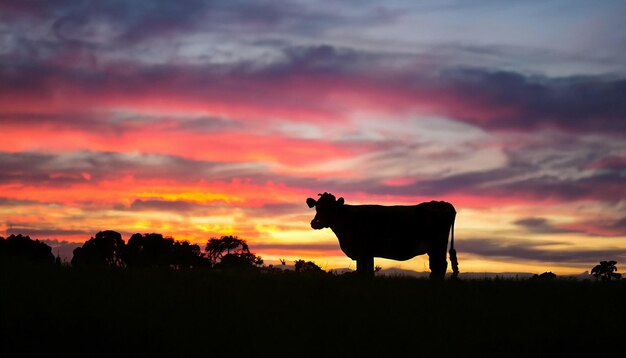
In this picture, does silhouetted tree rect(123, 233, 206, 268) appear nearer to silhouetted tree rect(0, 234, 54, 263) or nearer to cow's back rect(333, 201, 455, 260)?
silhouetted tree rect(0, 234, 54, 263)

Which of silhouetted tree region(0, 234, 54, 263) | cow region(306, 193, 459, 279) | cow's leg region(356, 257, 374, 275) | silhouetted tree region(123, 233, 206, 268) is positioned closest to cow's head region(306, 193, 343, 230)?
cow region(306, 193, 459, 279)

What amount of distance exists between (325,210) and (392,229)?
2586 mm

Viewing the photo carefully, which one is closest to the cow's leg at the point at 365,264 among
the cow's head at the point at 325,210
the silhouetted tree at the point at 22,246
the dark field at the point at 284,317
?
the cow's head at the point at 325,210

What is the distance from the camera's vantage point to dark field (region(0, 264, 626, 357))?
1231cm

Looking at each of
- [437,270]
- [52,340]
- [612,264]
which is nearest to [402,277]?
[437,270]

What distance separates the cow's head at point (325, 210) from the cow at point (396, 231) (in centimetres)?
5

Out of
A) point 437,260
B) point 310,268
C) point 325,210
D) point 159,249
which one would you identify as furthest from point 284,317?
point 159,249

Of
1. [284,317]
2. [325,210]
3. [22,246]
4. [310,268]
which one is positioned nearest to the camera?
[284,317]

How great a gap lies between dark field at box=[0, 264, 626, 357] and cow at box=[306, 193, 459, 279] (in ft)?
25.1

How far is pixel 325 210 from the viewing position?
1049 inches

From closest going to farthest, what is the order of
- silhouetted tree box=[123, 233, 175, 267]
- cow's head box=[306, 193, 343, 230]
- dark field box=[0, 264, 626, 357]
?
dark field box=[0, 264, 626, 357]
cow's head box=[306, 193, 343, 230]
silhouetted tree box=[123, 233, 175, 267]

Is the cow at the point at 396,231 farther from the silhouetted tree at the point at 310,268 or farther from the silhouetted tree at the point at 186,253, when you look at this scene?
the silhouetted tree at the point at 186,253

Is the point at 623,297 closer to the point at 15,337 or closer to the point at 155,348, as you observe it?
the point at 155,348

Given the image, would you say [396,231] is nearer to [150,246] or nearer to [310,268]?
[310,268]
